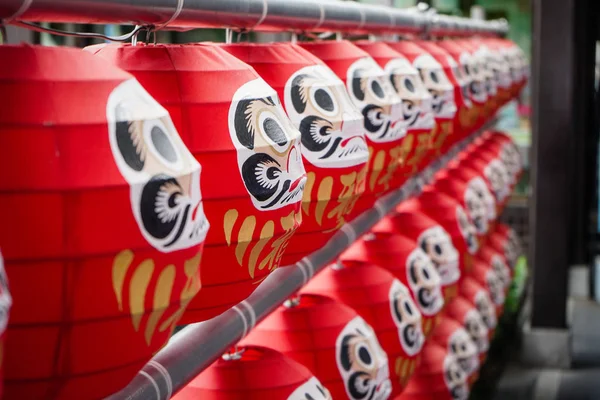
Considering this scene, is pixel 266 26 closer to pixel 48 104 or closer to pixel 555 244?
pixel 48 104

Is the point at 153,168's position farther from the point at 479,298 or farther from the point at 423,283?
the point at 479,298

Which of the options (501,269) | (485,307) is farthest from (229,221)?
(501,269)

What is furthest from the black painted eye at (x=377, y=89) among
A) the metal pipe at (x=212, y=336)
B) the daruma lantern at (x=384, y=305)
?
the daruma lantern at (x=384, y=305)

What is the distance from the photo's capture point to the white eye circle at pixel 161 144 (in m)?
1.16

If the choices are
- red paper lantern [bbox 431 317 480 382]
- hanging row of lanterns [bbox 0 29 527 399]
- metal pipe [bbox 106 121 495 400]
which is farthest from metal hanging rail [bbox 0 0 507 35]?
red paper lantern [bbox 431 317 480 382]

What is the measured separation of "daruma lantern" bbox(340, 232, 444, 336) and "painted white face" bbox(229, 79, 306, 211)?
1.67m

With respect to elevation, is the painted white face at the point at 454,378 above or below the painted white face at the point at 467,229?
below

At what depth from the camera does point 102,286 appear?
3.68 ft

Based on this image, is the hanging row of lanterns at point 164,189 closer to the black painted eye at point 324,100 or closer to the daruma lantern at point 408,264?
the black painted eye at point 324,100

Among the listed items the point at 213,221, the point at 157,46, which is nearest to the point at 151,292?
the point at 213,221

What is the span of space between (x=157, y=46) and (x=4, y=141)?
0.49 metres

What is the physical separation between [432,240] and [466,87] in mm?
647

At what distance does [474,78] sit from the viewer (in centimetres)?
424

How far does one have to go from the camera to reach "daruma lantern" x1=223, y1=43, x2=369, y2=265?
1924 mm
